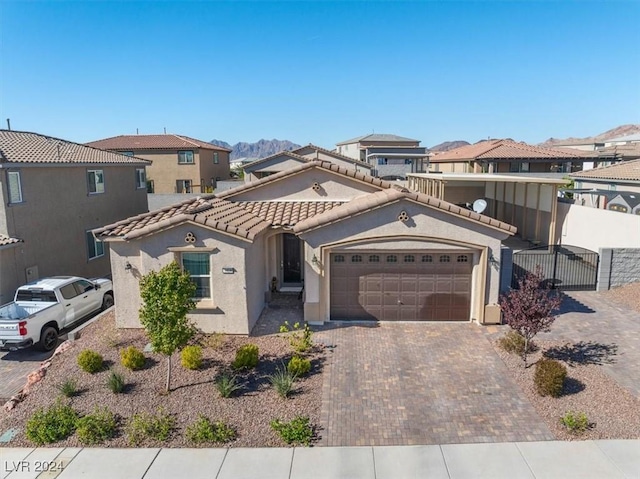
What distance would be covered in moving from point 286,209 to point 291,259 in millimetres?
2085

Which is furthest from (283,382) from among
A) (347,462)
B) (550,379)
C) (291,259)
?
(291,259)

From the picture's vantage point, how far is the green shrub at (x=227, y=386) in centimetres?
1077

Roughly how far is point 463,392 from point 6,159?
18370 mm

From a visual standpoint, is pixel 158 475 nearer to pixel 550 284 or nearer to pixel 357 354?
pixel 357 354

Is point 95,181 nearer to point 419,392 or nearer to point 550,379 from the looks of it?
point 419,392

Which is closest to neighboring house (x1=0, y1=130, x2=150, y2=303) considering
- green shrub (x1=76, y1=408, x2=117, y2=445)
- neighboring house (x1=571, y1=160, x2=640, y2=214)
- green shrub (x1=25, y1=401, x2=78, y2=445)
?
green shrub (x1=25, y1=401, x2=78, y2=445)

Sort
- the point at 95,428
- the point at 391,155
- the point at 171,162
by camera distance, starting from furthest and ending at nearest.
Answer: the point at 391,155 → the point at 171,162 → the point at 95,428

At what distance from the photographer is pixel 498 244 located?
47.8 ft

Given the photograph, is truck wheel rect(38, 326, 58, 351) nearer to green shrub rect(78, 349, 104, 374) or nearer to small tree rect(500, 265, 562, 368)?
green shrub rect(78, 349, 104, 374)

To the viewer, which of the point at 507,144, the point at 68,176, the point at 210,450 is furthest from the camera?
the point at 507,144

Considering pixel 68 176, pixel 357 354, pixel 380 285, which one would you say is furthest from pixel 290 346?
pixel 68 176

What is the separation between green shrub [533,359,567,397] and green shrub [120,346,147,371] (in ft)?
32.1

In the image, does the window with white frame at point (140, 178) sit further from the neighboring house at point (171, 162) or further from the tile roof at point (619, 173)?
the tile roof at point (619, 173)

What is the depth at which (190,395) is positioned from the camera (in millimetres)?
10953
